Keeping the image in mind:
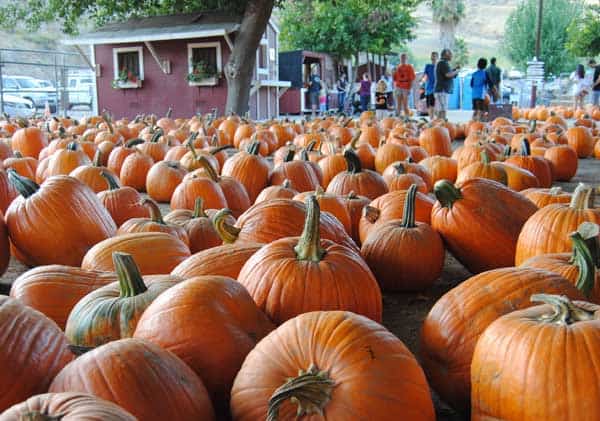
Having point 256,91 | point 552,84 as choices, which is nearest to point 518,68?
point 552,84

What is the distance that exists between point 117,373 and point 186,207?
2801 millimetres

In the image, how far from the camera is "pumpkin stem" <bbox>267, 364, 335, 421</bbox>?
3.92ft

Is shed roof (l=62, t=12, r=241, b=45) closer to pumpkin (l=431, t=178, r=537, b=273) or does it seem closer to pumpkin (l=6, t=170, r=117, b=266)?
pumpkin (l=6, t=170, r=117, b=266)

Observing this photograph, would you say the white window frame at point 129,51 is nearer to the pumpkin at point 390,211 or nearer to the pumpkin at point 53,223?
the pumpkin at point 53,223

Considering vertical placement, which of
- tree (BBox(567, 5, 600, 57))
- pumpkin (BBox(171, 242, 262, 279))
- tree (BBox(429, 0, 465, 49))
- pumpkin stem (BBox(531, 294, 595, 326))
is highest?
tree (BBox(429, 0, 465, 49))

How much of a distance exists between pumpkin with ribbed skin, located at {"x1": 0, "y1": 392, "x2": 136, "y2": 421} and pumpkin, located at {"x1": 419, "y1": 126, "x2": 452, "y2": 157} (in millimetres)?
6509

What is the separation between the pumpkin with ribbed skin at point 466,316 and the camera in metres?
1.73

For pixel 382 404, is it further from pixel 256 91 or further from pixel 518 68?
pixel 518 68

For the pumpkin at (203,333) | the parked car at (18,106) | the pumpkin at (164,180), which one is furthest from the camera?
the parked car at (18,106)

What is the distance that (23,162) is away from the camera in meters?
5.01

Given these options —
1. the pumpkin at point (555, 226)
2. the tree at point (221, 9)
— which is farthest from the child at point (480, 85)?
the pumpkin at point (555, 226)

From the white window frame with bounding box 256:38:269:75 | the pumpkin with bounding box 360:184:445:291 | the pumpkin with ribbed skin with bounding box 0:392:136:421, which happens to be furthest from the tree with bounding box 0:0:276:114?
the pumpkin with ribbed skin with bounding box 0:392:136:421

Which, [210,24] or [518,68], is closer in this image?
[210,24]

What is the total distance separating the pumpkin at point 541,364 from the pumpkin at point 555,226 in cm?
108
